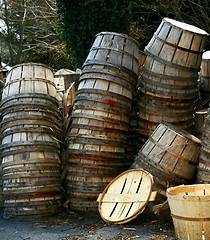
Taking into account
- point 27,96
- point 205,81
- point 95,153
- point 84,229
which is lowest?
point 84,229

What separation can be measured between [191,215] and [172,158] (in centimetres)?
146

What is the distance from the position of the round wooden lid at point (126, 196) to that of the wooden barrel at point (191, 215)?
87 centimetres

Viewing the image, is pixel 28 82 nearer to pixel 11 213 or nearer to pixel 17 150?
pixel 17 150

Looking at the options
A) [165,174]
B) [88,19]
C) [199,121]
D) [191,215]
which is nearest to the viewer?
[191,215]

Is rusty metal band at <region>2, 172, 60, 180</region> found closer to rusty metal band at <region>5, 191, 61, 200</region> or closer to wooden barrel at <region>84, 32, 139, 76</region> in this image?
rusty metal band at <region>5, 191, 61, 200</region>

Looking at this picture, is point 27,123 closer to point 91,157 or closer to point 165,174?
point 91,157

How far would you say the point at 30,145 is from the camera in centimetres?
612

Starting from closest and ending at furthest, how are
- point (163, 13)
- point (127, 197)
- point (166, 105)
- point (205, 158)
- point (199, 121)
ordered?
point (205, 158) → point (127, 197) → point (166, 105) → point (199, 121) → point (163, 13)

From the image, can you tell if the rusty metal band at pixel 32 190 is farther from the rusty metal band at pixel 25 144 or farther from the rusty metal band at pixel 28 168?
the rusty metal band at pixel 25 144

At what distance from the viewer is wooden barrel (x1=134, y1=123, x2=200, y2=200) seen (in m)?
5.57

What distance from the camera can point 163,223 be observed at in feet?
18.0

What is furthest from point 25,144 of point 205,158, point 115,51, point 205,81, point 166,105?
point 205,81

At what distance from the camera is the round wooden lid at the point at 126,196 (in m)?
5.25

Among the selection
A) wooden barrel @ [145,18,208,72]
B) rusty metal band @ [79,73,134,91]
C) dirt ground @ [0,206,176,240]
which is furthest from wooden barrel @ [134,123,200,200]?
wooden barrel @ [145,18,208,72]
